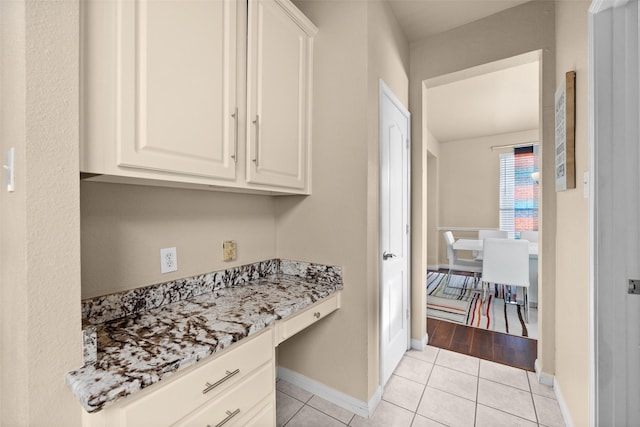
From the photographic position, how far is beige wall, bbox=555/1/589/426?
126 centimetres

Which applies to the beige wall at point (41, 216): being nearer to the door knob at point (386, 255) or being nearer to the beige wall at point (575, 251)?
the door knob at point (386, 255)

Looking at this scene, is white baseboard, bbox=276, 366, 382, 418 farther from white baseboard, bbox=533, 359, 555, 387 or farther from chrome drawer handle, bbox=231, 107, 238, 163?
chrome drawer handle, bbox=231, 107, 238, 163

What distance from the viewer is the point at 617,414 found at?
1.04 metres

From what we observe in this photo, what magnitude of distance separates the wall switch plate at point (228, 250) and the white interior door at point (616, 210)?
1.65 metres

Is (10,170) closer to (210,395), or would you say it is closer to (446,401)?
(210,395)

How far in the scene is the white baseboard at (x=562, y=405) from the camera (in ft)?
5.09

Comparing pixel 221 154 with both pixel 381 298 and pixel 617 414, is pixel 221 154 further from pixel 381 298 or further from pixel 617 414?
pixel 617 414

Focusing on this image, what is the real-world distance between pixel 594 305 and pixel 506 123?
4.69 metres

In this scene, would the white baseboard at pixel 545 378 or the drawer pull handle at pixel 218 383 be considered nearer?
the drawer pull handle at pixel 218 383

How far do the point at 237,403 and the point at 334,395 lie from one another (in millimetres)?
900

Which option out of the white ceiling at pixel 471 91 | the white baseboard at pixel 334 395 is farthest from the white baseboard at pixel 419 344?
the white ceiling at pixel 471 91

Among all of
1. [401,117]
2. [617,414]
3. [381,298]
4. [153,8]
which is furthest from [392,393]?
[153,8]

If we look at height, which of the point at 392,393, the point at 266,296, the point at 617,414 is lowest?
the point at 392,393

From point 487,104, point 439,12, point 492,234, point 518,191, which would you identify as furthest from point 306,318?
point 518,191
